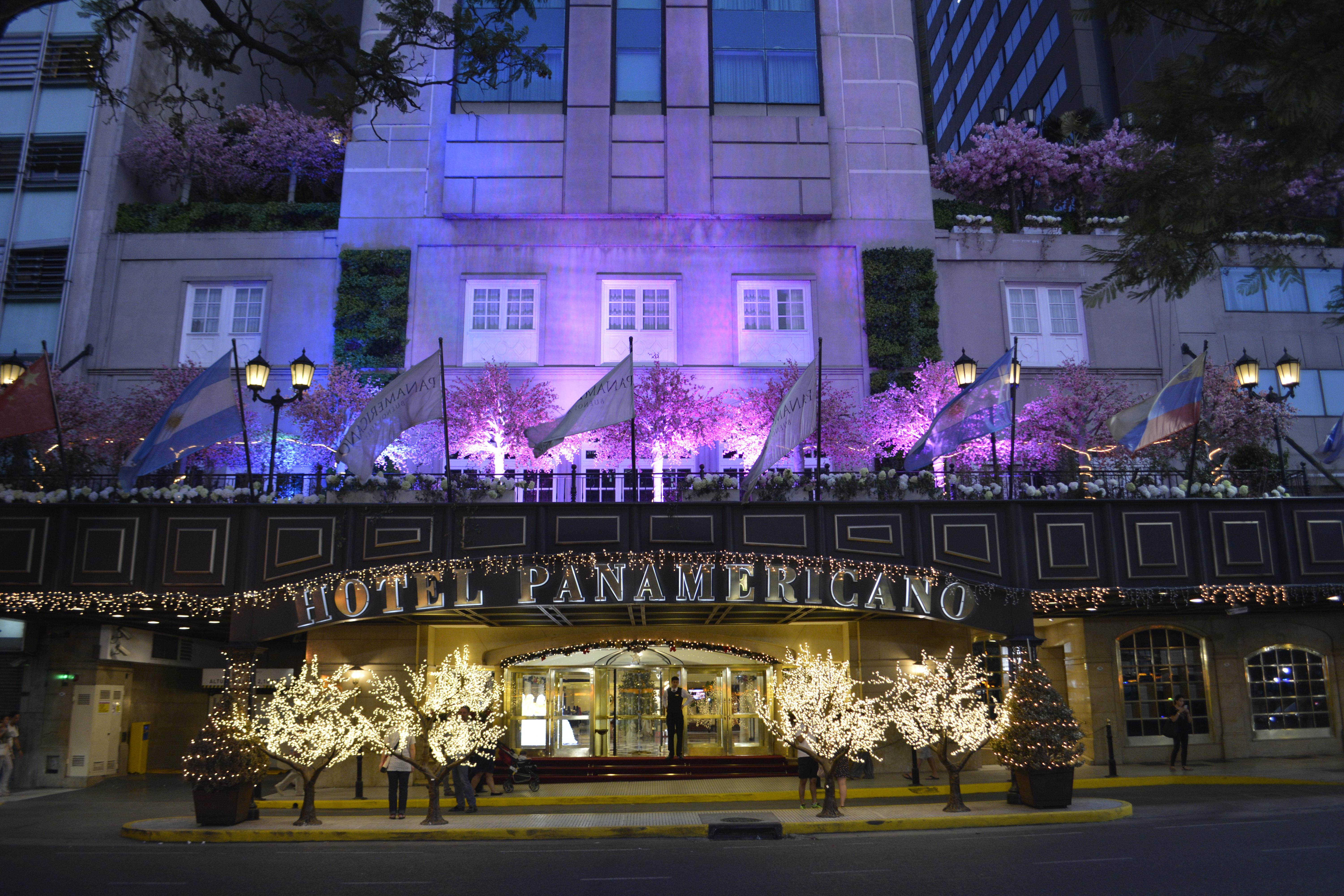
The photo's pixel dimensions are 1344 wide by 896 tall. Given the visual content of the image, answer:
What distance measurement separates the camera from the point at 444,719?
756 inches

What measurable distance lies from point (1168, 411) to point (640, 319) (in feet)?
50.6

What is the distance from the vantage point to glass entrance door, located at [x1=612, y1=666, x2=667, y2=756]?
27109 millimetres

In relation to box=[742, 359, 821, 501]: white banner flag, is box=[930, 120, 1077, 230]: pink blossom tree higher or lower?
higher

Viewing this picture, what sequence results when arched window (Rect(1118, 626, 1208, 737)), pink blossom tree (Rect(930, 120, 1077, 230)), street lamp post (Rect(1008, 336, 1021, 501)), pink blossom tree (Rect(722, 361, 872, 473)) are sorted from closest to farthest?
1. street lamp post (Rect(1008, 336, 1021, 501))
2. arched window (Rect(1118, 626, 1208, 737))
3. pink blossom tree (Rect(722, 361, 872, 473))
4. pink blossom tree (Rect(930, 120, 1077, 230))

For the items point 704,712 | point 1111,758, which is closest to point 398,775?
point 704,712

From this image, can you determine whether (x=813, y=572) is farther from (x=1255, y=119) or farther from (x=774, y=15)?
(x=774, y=15)

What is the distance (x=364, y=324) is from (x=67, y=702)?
495 inches

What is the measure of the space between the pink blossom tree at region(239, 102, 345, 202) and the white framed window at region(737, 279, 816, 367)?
47.9ft

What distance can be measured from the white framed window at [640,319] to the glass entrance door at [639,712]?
29.7ft

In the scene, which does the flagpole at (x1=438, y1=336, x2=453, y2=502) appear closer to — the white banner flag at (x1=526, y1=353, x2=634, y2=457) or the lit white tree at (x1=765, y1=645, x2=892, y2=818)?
the white banner flag at (x1=526, y1=353, x2=634, y2=457)

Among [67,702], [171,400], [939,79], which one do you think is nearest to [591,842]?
[67,702]

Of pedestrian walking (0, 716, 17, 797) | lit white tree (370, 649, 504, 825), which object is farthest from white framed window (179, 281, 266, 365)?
lit white tree (370, 649, 504, 825)

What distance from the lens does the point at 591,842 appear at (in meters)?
16.2

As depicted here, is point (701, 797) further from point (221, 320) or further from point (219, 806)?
point (221, 320)
